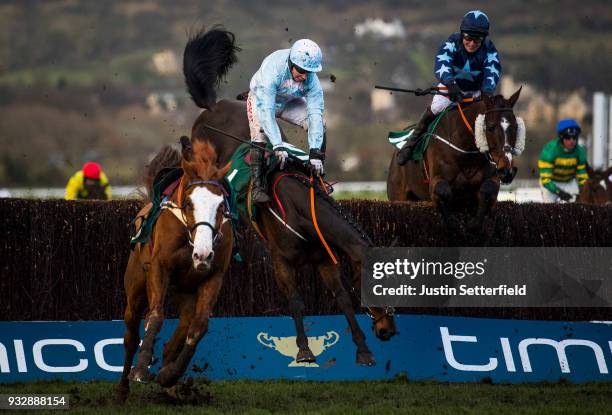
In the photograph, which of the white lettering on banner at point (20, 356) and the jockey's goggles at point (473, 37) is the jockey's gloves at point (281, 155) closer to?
the jockey's goggles at point (473, 37)

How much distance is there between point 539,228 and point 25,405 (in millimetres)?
4775

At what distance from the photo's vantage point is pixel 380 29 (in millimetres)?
46000

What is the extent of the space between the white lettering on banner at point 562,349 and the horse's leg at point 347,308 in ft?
5.28

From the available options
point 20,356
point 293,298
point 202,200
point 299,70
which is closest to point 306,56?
point 299,70

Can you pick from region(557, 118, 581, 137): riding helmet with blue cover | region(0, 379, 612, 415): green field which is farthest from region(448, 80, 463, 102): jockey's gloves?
region(557, 118, 581, 137): riding helmet with blue cover

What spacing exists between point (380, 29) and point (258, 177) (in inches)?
1482

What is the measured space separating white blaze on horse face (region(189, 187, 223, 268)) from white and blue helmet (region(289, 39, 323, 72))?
6.34ft

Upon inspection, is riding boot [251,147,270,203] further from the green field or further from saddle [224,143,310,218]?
the green field

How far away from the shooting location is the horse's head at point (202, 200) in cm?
711

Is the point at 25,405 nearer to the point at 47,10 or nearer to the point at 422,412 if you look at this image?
the point at 422,412

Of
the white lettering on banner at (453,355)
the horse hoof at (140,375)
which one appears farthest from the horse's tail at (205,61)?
the horse hoof at (140,375)

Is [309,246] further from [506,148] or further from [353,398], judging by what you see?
[506,148]

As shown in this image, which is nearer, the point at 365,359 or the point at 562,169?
the point at 365,359

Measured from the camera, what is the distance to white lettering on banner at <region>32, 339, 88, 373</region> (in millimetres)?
9023
